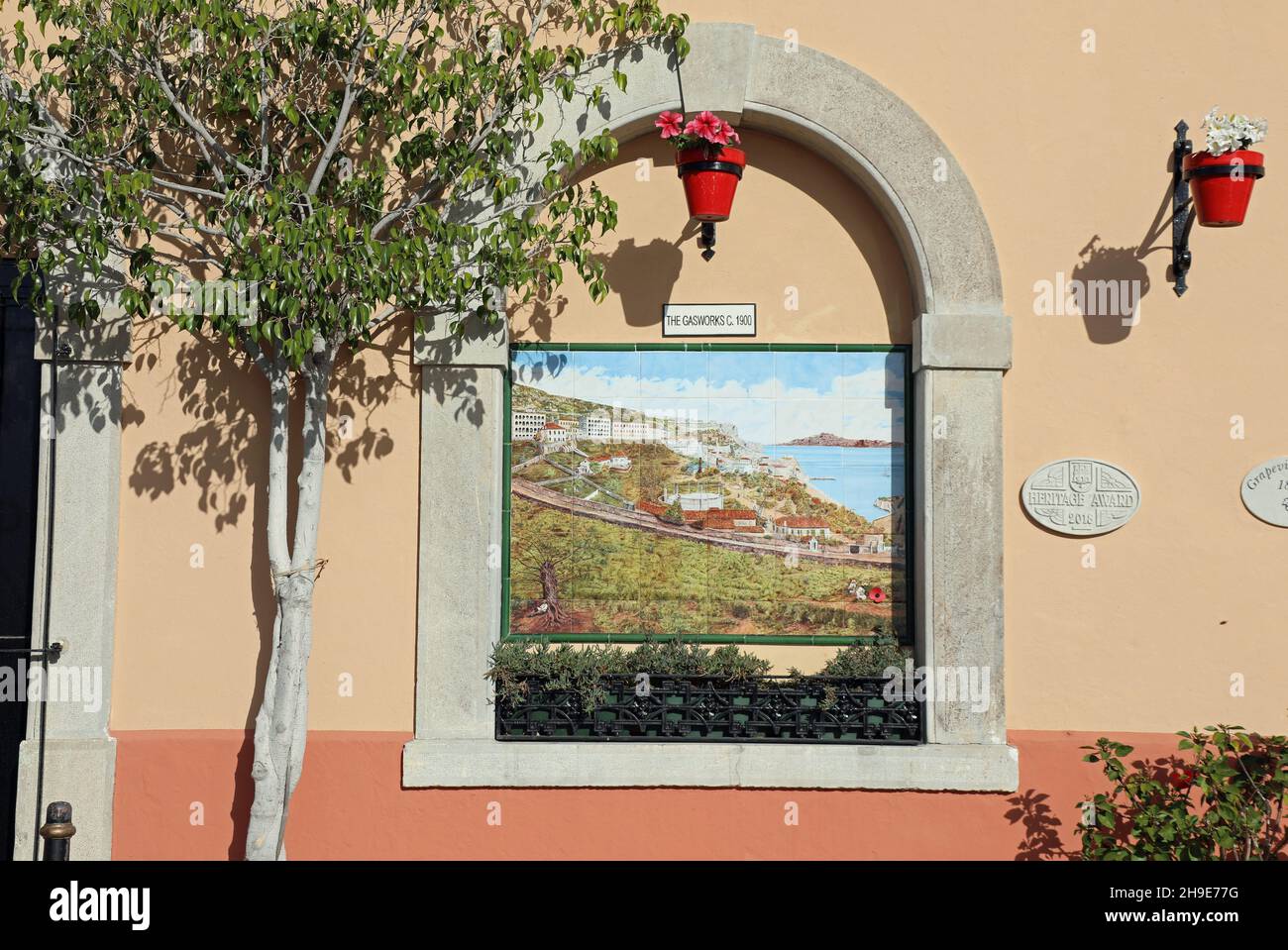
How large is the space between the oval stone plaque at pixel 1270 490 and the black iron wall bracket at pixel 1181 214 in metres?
1.01

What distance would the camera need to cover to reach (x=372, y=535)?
571 centimetres

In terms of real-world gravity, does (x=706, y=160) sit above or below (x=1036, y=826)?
above

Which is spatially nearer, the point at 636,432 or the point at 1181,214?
the point at 1181,214

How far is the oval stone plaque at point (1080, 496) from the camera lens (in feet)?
18.5

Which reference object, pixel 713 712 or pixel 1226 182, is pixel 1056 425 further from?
pixel 713 712

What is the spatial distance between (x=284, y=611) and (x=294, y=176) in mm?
2049

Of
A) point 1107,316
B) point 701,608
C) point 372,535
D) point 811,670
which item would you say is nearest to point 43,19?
point 372,535

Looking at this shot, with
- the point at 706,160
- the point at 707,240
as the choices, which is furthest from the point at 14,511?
the point at 706,160

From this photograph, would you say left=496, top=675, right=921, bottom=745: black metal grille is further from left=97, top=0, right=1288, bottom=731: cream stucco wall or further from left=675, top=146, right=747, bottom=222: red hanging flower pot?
left=675, top=146, right=747, bottom=222: red hanging flower pot

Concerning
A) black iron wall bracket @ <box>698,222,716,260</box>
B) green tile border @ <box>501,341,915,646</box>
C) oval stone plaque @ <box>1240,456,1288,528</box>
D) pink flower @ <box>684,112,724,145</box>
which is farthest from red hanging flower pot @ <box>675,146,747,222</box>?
oval stone plaque @ <box>1240,456,1288,528</box>

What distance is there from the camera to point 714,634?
5926 millimetres

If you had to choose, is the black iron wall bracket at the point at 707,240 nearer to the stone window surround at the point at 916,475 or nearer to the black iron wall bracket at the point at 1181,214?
the stone window surround at the point at 916,475

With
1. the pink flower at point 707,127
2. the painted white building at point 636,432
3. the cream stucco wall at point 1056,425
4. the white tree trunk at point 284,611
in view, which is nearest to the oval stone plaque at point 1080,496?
the cream stucco wall at point 1056,425

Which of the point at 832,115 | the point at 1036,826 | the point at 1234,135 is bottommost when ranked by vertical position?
the point at 1036,826
